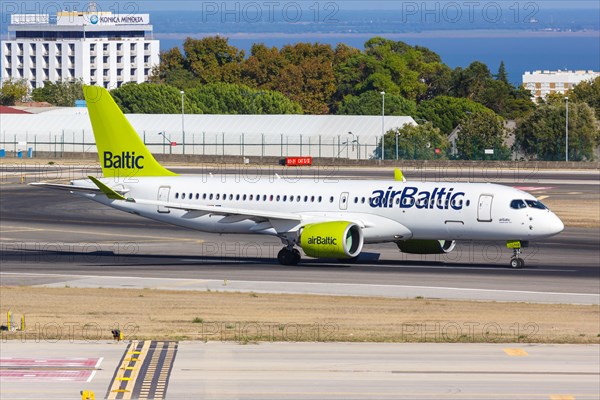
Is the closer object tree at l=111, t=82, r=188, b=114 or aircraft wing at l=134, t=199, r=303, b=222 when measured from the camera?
aircraft wing at l=134, t=199, r=303, b=222

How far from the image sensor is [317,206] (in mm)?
50344

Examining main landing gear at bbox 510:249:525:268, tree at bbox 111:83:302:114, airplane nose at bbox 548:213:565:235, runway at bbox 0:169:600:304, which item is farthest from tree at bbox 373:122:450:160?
airplane nose at bbox 548:213:565:235

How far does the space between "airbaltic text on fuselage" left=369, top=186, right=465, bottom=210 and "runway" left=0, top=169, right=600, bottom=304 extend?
9.22ft

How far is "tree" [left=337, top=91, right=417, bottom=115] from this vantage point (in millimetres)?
149500

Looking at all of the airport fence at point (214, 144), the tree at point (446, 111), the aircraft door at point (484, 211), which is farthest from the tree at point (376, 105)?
the aircraft door at point (484, 211)

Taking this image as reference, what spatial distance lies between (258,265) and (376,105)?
103916 mm

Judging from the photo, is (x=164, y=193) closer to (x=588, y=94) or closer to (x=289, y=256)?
(x=289, y=256)

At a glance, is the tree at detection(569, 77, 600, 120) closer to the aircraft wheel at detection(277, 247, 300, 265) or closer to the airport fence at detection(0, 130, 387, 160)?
the airport fence at detection(0, 130, 387, 160)

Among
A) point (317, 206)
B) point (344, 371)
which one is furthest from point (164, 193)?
point (344, 371)

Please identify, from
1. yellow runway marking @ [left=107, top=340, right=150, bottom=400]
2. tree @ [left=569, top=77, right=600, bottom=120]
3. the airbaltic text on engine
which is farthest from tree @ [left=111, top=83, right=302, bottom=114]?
yellow runway marking @ [left=107, top=340, right=150, bottom=400]

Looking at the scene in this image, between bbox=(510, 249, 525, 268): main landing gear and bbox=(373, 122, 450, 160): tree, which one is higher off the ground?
bbox=(373, 122, 450, 160): tree

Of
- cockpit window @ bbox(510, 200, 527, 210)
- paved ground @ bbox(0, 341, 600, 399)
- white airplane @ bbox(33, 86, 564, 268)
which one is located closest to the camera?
paved ground @ bbox(0, 341, 600, 399)

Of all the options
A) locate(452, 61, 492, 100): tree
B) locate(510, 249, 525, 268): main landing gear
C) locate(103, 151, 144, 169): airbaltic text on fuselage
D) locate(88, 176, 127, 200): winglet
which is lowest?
locate(510, 249, 525, 268): main landing gear

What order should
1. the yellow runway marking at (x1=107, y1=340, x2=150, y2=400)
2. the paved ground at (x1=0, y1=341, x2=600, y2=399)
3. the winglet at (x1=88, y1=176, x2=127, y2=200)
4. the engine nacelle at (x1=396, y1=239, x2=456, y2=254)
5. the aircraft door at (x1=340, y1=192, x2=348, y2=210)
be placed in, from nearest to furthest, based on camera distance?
the yellow runway marking at (x1=107, y1=340, x2=150, y2=400) → the paved ground at (x1=0, y1=341, x2=600, y2=399) → the winglet at (x1=88, y1=176, x2=127, y2=200) → the aircraft door at (x1=340, y1=192, x2=348, y2=210) → the engine nacelle at (x1=396, y1=239, x2=456, y2=254)
